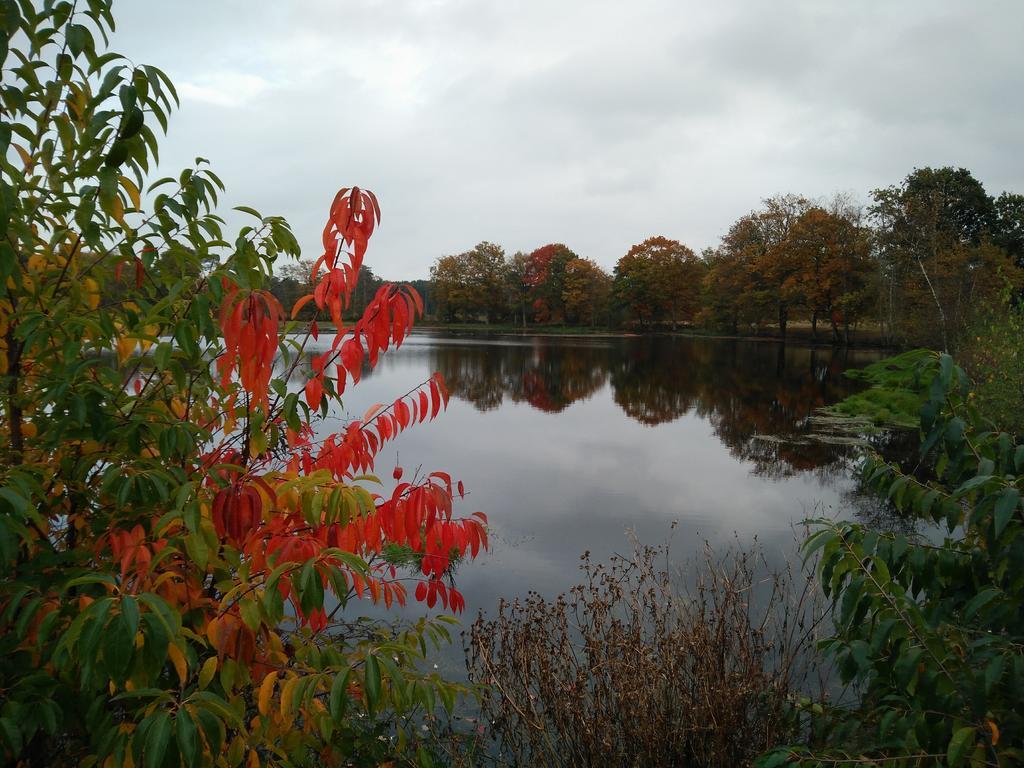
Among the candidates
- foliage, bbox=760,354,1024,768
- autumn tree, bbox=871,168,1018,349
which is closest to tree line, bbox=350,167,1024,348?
autumn tree, bbox=871,168,1018,349

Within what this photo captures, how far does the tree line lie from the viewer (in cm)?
2705

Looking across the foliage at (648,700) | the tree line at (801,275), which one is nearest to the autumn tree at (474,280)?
the tree line at (801,275)

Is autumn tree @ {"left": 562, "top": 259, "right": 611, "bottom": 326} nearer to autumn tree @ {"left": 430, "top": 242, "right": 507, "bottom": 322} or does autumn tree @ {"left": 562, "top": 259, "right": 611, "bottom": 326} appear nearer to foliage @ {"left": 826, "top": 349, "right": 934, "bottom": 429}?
autumn tree @ {"left": 430, "top": 242, "right": 507, "bottom": 322}

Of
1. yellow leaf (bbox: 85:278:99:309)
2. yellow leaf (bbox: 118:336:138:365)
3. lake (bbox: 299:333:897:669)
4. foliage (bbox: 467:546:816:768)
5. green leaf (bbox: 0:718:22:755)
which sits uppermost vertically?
yellow leaf (bbox: 85:278:99:309)

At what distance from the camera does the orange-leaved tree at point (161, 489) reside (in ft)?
5.24

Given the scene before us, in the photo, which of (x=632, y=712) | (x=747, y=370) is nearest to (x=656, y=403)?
(x=747, y=370)

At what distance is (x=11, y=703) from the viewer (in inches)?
61.3

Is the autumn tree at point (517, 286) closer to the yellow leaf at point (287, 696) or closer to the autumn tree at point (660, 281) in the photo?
the autumn tree at point (660, 281)

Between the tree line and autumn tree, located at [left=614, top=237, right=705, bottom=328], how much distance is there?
14cm

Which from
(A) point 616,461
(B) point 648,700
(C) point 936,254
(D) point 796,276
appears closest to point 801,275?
(D) point 796,276

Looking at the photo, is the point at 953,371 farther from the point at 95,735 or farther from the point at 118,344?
the point at 118,344

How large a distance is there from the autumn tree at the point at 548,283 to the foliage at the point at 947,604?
242 feet

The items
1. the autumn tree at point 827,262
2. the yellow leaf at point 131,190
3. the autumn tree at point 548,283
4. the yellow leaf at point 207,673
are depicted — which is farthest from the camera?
the autumn tree at point 548,283

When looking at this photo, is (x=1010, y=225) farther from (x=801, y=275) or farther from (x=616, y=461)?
(x=616, y=461)
